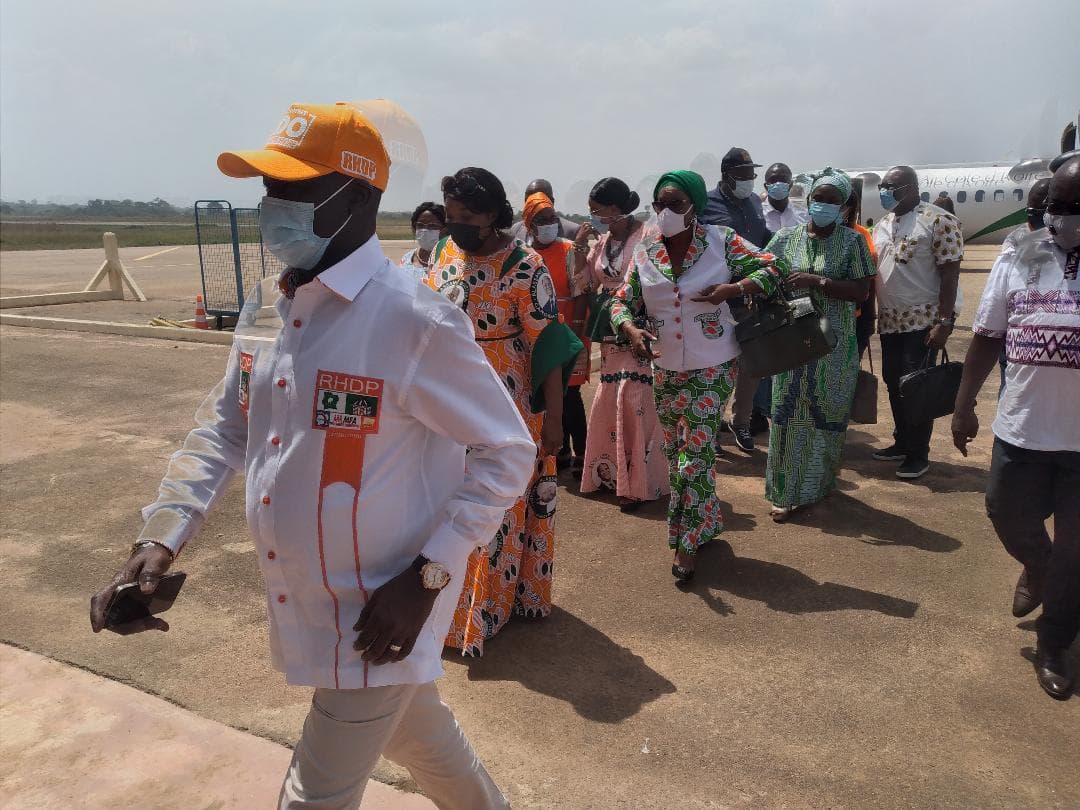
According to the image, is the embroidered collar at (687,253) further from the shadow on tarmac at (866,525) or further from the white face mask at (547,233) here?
the shadow on tarmac at (866,525)

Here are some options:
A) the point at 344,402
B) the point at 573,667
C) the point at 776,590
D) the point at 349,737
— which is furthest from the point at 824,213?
the point at 349,737

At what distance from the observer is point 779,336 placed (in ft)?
15.6

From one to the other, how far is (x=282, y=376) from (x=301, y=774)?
0.86 m

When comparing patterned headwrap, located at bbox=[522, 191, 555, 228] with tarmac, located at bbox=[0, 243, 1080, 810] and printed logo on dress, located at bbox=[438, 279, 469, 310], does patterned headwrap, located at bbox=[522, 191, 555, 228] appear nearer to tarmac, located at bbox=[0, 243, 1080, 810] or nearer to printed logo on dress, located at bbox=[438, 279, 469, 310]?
tarmac, located at bbox=[0, 243, 1080, 810]

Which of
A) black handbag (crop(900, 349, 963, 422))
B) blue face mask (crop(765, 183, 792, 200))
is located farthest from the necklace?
blue face mask (crop(765, 183, 792, 200))

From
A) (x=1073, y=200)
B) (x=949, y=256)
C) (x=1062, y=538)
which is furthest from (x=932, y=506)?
(x=1073, y=200)

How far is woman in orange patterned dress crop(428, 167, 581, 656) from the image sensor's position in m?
3.71

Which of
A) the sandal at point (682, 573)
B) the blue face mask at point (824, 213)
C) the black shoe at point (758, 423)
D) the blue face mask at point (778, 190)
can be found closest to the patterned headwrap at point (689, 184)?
the blue face mask at point (824, 213)

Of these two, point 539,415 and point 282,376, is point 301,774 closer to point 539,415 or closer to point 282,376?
point 282,376

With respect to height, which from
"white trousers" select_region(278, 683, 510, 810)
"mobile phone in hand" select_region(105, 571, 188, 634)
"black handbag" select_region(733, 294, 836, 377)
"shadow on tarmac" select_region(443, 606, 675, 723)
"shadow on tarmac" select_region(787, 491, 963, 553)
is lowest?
"shadow on tarmac" select_region(443, 606, 675, 723)

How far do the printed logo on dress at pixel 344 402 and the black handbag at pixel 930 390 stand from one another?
12.9 feet

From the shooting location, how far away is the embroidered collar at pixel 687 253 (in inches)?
183

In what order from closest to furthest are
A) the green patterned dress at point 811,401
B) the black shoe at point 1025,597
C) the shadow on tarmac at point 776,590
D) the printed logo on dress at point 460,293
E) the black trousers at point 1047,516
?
the black trousers at point 1047,516
the printed logo on dress at point 460,293
the black shoe at point 1025,597
the shadow on tarmac at point 776,590
the green patterned dress at point 811,401

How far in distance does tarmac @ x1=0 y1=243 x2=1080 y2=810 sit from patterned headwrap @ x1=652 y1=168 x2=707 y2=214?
6.24 ft
